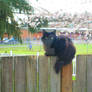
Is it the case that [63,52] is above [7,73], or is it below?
above

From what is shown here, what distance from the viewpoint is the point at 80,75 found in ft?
5.72

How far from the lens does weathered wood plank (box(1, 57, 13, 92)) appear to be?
162 centimetres

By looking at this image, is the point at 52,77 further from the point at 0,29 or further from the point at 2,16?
the point at 2,16

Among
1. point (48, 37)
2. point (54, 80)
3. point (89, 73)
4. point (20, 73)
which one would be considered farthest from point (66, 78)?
point (48, 37)

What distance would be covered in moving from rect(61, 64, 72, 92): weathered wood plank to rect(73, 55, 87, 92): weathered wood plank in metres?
0.07

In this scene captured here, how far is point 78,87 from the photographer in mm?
1762

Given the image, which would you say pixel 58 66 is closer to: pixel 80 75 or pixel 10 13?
pixel 80 75

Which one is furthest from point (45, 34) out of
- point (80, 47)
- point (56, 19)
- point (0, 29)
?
point (80, 47)

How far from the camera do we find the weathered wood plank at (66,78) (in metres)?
1.75

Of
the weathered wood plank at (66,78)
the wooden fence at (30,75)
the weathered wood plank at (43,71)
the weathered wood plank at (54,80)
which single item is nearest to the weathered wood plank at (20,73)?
the wooden fence at (30,75)

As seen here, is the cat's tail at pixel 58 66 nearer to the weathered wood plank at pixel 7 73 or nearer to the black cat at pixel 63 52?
the black cat at pixel 63 52

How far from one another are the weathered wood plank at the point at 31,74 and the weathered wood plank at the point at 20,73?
0.14 ft

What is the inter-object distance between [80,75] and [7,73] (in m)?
0.78

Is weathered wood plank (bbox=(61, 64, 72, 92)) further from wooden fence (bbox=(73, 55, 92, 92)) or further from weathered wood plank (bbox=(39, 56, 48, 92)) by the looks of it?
weathered wood plank (bbox=(39, 56, 48, 92))
